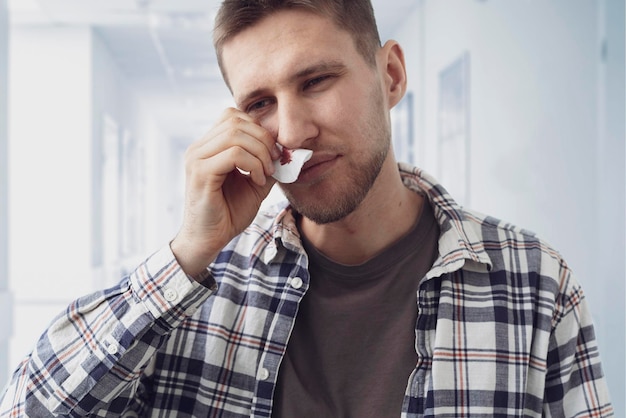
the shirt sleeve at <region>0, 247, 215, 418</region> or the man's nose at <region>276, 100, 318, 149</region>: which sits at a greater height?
the man's nose at <region>276, 100, 318, 149</region>

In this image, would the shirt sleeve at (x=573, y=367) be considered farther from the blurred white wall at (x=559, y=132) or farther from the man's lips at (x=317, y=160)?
the blurred white wall at (x=559, y=132)

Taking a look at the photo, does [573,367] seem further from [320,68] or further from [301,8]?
[301,8]

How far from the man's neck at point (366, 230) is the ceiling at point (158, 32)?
2119mm

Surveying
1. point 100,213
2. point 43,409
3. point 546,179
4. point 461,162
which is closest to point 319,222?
point 43,409

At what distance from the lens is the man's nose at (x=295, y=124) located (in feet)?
3.24

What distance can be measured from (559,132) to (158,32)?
3.81 meters

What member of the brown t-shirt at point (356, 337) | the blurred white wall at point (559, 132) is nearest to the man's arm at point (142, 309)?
the brown t-shirt at point (356, 337)

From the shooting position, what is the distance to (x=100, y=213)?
5742 mm

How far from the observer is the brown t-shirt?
100 cm

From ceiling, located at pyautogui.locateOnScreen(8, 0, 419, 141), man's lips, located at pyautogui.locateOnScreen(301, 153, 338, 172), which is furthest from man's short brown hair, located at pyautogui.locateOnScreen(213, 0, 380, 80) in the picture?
ceiling, located at pyautogui.locateOnScreen(8, 0, 419, 141)

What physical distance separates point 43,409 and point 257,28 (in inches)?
28.3

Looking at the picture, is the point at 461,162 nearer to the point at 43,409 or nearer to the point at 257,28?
the point at 257,28

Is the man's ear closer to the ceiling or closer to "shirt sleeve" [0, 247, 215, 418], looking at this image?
"shirt sleeve" [0, 247, 215, 418]

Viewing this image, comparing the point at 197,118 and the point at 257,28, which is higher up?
the point at 197,118
